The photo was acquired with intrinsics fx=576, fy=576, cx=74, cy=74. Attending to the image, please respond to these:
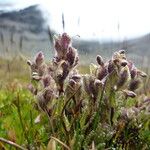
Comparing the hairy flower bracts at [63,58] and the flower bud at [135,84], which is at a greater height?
the hairy flower bracts at [63,58]

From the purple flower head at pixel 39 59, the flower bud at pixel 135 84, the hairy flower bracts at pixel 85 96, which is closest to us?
the hairy flower bracts at pixel 85 96

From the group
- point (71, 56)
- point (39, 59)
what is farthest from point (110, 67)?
point (39, 59)

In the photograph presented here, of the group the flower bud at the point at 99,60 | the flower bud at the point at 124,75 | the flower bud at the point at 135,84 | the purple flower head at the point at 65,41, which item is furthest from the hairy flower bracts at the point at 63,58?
the flower bud at the point at 135,84

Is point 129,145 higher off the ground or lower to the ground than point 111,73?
lower

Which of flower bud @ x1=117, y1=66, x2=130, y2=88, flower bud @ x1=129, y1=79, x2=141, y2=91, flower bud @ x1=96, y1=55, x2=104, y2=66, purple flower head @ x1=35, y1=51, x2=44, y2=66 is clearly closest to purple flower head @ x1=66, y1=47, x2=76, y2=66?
flower bud @ x1=96, y1=55, x2=104, y2=66

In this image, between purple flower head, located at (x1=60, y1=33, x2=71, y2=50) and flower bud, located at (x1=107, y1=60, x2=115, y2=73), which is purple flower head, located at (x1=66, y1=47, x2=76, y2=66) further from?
flower bud, located at (x1=107, y1=60, x2=115, y2=73)

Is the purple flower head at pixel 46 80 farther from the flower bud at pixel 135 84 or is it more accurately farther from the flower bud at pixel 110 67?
the flower bud at pixel 135 84

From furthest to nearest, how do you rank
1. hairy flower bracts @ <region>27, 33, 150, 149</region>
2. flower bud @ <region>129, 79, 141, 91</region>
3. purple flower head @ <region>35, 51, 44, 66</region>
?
flower bud @ <region>129, 79, 141, 91</region>, purple flower head @ <region>35, 51, 44, 66</region>, hairy flower bracts @ <region>27, 33, 150, 149</region>

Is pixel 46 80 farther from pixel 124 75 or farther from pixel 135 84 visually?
pixel 135 84

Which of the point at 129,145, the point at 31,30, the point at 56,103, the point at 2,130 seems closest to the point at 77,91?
the point at 56,103

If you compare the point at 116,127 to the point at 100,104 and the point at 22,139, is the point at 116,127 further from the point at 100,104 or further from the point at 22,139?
the point at 22,139

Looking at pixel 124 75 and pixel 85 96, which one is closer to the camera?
pixel 124 75
